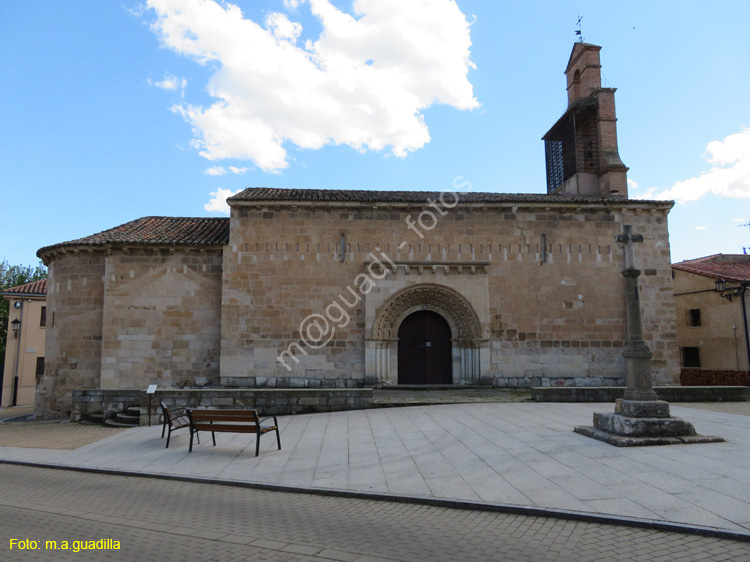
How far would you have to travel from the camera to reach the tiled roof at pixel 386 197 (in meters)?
16.1

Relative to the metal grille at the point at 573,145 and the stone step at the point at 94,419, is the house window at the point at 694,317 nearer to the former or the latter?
the metal grille at the point at 573,145

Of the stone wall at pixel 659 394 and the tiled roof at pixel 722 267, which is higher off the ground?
the tiled roof at pixel 722 267

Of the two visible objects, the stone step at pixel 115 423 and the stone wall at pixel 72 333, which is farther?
the stone wall at pixel 72 333

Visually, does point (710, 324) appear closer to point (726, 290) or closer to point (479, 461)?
point (726, 290)

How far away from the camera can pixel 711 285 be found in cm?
2091

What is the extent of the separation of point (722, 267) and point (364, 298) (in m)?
17.5

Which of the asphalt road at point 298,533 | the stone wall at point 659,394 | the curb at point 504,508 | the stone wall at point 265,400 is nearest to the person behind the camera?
the asphalt road at point 298,533

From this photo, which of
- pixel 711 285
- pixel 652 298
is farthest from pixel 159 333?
pixel 711 285

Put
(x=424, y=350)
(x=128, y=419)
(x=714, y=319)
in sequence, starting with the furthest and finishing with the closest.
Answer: (x=714, y=319) → (x=424, y=350) → (x=128, y=419)

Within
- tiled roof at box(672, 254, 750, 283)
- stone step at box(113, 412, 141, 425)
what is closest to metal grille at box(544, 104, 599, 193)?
tiled roof at box(672, 254, 750, 283)

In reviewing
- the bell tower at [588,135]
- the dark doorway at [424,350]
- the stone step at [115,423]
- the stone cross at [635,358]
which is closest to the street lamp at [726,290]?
the bell tower at [588,135]

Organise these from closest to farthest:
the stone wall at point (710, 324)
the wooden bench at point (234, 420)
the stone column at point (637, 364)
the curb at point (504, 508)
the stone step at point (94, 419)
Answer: the curb at point (504, 508)
the stone column at point (637, 364)
the wooden bench at point (234, 420)
the stone step at point (94, 419)
the stone wall at point (710, 324)

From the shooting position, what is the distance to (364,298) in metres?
15.9

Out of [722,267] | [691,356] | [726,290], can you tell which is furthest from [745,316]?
[722,267]
